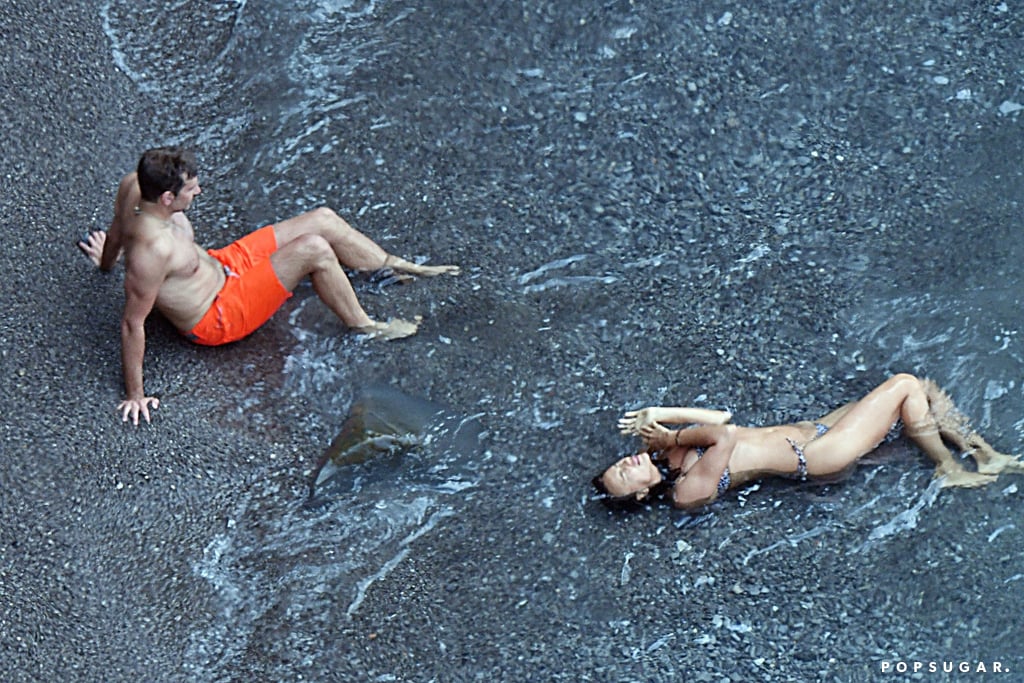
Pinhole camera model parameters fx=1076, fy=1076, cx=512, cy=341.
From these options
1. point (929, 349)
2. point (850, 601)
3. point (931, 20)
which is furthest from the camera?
point (931, 20)

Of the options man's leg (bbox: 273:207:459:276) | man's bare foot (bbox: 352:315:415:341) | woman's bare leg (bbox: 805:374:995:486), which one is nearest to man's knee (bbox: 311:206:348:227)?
man's leg (bbox: 273:207:459:276)

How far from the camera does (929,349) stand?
5.89m

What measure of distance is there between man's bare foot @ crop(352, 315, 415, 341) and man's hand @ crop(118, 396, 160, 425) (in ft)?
3.75

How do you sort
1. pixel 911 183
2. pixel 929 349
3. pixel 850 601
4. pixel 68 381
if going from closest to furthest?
pixel 850 601 < pixel 68 381 < pixel 929 349 < pixel 911 183

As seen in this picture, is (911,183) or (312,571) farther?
(911,183)

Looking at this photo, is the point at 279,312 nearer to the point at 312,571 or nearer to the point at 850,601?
the point at 312,571

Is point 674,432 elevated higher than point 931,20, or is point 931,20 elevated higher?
point 931,20

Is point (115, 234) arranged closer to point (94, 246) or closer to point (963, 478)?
point (94, 246)

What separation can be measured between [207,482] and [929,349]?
3884 millimetres

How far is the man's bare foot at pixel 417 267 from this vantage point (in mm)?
6047

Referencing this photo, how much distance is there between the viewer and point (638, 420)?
5.21 meters

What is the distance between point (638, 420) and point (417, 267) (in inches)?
65.2

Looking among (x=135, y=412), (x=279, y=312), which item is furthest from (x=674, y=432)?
(x=135, y=412)

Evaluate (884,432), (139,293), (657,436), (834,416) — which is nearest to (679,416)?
(657,436)
